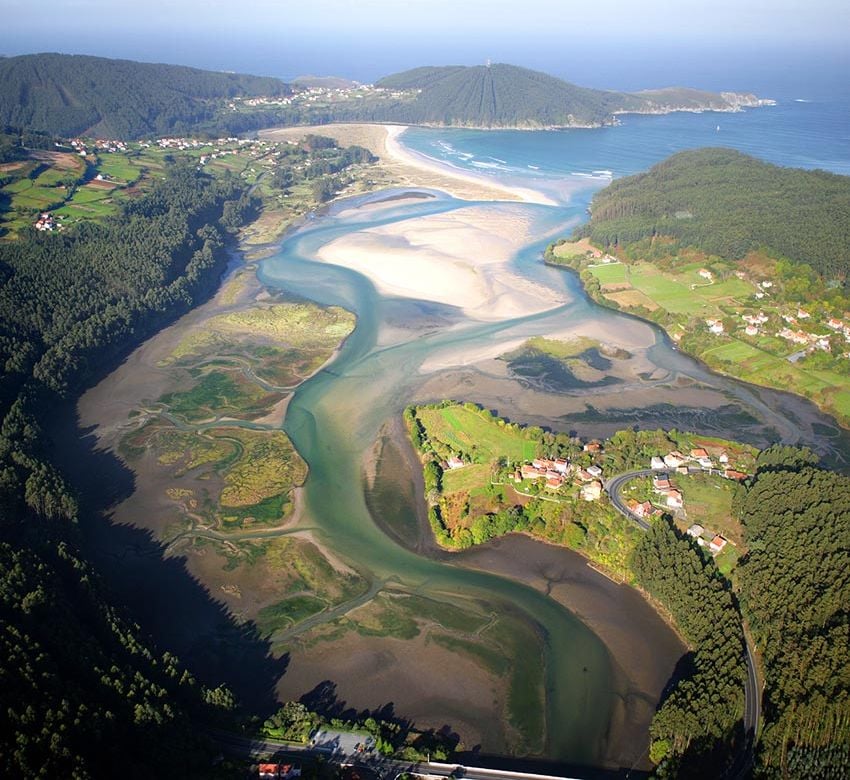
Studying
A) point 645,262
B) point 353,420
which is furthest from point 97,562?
point 645,262

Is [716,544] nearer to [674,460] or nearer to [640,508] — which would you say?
[640,508]

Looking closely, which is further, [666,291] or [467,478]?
[666,291]

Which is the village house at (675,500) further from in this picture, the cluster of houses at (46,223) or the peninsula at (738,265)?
the cluster of houses at (46,223)

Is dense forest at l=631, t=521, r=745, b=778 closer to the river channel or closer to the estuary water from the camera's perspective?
the river channel

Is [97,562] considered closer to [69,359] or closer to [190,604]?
[190,604]

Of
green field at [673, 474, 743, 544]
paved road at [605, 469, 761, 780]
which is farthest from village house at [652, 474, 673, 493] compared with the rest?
paved road at [605, 469, 761, 780]

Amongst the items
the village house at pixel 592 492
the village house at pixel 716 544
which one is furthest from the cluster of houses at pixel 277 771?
the village house at pixel 716 544

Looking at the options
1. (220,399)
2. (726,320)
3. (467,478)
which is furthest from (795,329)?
(220,399)
